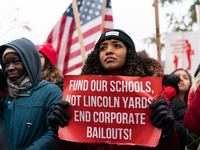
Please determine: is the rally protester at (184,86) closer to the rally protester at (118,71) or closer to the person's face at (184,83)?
the person's face at (184,83)

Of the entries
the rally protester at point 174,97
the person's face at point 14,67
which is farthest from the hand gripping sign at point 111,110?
the person's face at point 14,67

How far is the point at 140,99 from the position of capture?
1678mm

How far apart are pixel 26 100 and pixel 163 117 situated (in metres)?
1.24

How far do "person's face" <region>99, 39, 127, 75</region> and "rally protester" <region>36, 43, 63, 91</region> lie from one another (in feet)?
4.71

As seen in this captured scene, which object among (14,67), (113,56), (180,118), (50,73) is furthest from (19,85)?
(180,118)

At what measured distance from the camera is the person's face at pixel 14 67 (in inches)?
89.8

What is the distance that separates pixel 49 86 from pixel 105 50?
643mm

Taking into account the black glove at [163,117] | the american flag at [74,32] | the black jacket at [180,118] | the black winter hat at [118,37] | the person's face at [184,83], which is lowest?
the black jacket at [180,118]

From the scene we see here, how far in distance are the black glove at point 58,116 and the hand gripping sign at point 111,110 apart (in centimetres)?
4

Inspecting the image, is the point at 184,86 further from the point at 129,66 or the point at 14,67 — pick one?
the point at 14,67

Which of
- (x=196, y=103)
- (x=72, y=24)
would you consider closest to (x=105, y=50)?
(x=196, y=103)

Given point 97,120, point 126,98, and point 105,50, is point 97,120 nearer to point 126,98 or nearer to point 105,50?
point 126,98

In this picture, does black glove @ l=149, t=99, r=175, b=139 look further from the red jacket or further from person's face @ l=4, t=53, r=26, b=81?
person's face @ l=4, t=53, r=26, b=81

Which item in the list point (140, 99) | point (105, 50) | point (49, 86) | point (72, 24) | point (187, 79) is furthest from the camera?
point (72, 24)
